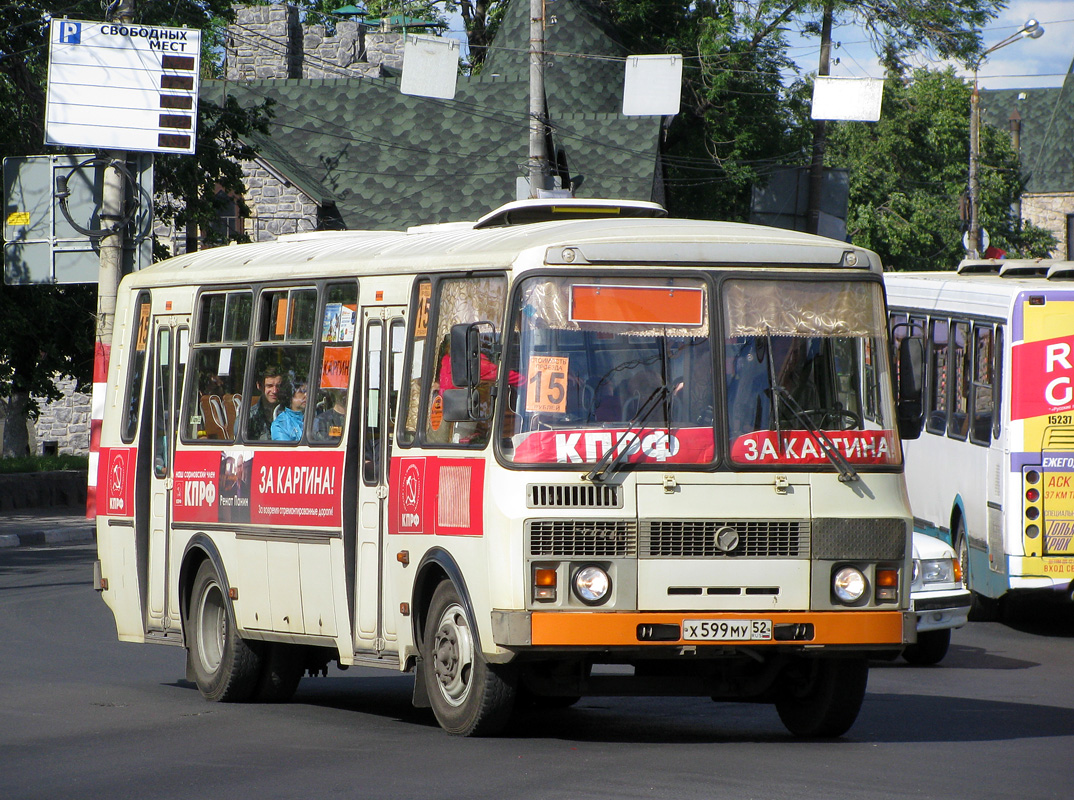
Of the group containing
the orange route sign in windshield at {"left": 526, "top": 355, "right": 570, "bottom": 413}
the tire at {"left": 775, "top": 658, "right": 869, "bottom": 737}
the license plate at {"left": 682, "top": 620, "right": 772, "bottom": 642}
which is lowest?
the tire at {"left": 775, "top": 658, "right": 869, "bottom": 737}

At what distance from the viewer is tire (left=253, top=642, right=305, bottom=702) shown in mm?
12117

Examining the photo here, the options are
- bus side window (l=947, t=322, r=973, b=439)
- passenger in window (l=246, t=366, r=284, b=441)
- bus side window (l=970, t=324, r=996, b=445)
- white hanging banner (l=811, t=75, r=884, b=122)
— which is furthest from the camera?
white hanging banner (l=811, t=75, r=884, b=122)

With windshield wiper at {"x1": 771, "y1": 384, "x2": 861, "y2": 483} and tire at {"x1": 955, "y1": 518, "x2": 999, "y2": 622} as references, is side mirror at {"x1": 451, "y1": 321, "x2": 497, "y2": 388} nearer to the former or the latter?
windshield wiper at {"x1": 771, "y1": 384, "x2": 861, "y2": 483}

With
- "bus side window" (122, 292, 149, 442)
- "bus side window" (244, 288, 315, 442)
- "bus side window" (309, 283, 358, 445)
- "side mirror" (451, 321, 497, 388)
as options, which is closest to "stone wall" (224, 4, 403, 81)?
"bus side window" (122, 292, 149, 442)

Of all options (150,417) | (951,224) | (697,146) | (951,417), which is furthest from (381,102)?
(150,417)

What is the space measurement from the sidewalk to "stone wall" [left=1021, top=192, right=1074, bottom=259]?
62940 millimetres

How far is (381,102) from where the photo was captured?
149 ft

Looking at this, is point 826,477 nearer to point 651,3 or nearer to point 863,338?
point 863,338

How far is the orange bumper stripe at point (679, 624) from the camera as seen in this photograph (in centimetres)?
905

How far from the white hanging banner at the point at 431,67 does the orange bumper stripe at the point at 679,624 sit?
778 inches

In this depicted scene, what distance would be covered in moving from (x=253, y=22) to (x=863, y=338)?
3936 cm

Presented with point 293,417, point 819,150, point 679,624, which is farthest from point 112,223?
point 819,150

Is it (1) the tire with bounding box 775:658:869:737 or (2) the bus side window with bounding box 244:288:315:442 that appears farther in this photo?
(2) the bus side window with bounding box 244:288:315:442

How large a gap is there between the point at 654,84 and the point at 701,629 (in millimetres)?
21127
